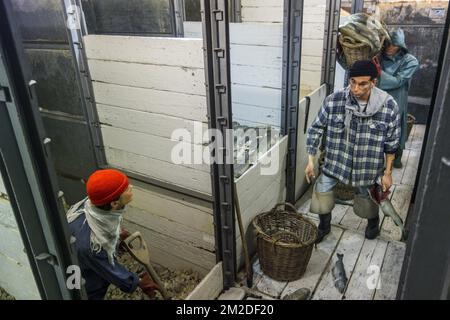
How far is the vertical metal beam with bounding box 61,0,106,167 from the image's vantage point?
107 inches

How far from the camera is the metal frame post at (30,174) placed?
1.21 meters

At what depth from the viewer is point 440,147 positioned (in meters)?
0.90

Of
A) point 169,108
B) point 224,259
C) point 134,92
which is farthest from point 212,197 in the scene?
point 134,92

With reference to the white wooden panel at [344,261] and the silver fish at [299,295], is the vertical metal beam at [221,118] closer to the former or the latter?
the silver fish at [299,295]

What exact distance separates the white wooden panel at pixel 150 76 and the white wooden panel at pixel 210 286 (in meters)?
1.41

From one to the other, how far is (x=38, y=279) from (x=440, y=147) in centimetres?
167

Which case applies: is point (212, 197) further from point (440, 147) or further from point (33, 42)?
point (33, 42)

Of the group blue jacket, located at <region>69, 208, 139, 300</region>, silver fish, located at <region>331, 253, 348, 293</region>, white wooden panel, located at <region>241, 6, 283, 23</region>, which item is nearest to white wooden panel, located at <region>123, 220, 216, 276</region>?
blue jacket, located at <region>69, 208, 139, 300</region>


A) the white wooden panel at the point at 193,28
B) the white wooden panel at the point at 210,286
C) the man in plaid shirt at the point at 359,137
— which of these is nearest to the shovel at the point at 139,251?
the white wooden panel at the point at 210,286

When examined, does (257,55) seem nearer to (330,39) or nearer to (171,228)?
(330,39)

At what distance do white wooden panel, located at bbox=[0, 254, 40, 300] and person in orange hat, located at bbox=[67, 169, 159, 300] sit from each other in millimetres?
292

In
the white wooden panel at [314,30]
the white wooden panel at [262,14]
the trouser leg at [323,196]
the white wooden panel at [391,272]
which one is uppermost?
the white wooden panel at [262,14]

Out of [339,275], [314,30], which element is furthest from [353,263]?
[314,30]

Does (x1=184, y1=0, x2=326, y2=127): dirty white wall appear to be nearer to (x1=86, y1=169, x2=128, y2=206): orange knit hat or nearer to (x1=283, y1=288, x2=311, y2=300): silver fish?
(x1=283, y1=288, x2=311, y2=300): silver fish
